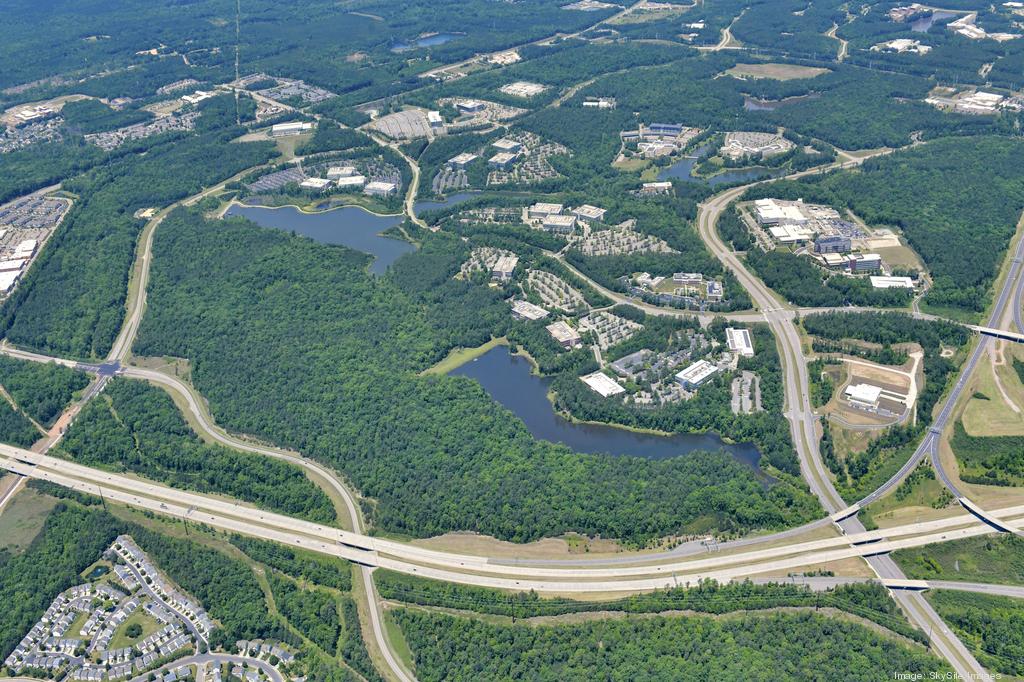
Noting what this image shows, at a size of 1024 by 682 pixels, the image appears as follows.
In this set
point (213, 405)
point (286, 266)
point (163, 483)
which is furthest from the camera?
point (286, 266)

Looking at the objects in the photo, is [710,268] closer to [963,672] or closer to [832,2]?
[963,672]

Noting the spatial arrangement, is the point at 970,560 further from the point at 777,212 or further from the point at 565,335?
the point at 777,212

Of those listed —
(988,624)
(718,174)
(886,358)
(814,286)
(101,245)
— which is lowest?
(718,174)

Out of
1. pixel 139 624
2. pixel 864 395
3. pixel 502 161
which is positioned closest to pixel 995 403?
pixel 864 395

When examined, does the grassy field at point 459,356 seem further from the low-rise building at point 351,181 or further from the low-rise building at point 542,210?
the low-rise building at point 351,181

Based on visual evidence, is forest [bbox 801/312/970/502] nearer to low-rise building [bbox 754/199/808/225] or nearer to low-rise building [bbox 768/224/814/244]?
low-rise building [bbox 768/224/814/244]

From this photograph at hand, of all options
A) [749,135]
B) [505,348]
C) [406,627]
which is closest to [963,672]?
[406,627]
